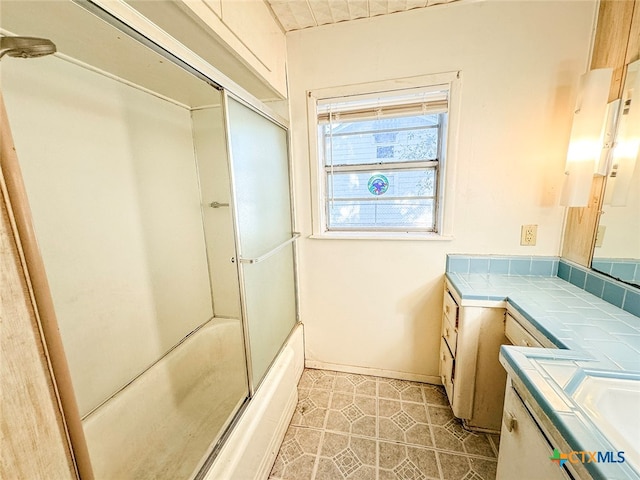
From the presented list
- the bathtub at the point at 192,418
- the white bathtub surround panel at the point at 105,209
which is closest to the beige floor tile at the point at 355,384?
the bathtub at the point at 192,418

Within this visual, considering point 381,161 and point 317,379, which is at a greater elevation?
point 381,161

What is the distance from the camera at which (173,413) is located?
1534 mm

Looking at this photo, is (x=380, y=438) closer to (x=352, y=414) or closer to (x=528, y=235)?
(x=352, y=414)

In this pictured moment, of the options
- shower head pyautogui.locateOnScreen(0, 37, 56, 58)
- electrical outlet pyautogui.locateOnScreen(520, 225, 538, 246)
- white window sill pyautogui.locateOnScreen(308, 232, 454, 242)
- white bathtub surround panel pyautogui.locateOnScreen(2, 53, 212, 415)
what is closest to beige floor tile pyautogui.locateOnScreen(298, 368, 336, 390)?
white bathtub surround panel pyautogui.locateOnScreen(2, 53, 212, 415)

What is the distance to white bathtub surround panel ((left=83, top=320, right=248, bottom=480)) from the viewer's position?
121cm

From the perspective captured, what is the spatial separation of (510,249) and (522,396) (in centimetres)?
108

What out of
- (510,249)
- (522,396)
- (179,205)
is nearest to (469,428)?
(522,396)

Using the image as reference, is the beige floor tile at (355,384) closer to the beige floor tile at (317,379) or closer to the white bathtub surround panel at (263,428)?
the beige floor tile at (317,379)

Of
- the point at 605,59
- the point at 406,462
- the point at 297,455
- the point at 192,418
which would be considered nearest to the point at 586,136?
the point at 605,59

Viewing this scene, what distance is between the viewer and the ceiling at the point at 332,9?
141cm

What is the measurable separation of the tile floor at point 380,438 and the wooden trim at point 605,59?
1.19m

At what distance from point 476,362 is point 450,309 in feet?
0.99

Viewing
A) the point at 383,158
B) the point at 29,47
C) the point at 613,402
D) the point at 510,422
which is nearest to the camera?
the point at 29,47

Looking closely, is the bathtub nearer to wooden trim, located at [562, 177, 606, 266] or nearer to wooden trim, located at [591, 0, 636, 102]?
wooden trim, located at [562, 177, 606, 266]
